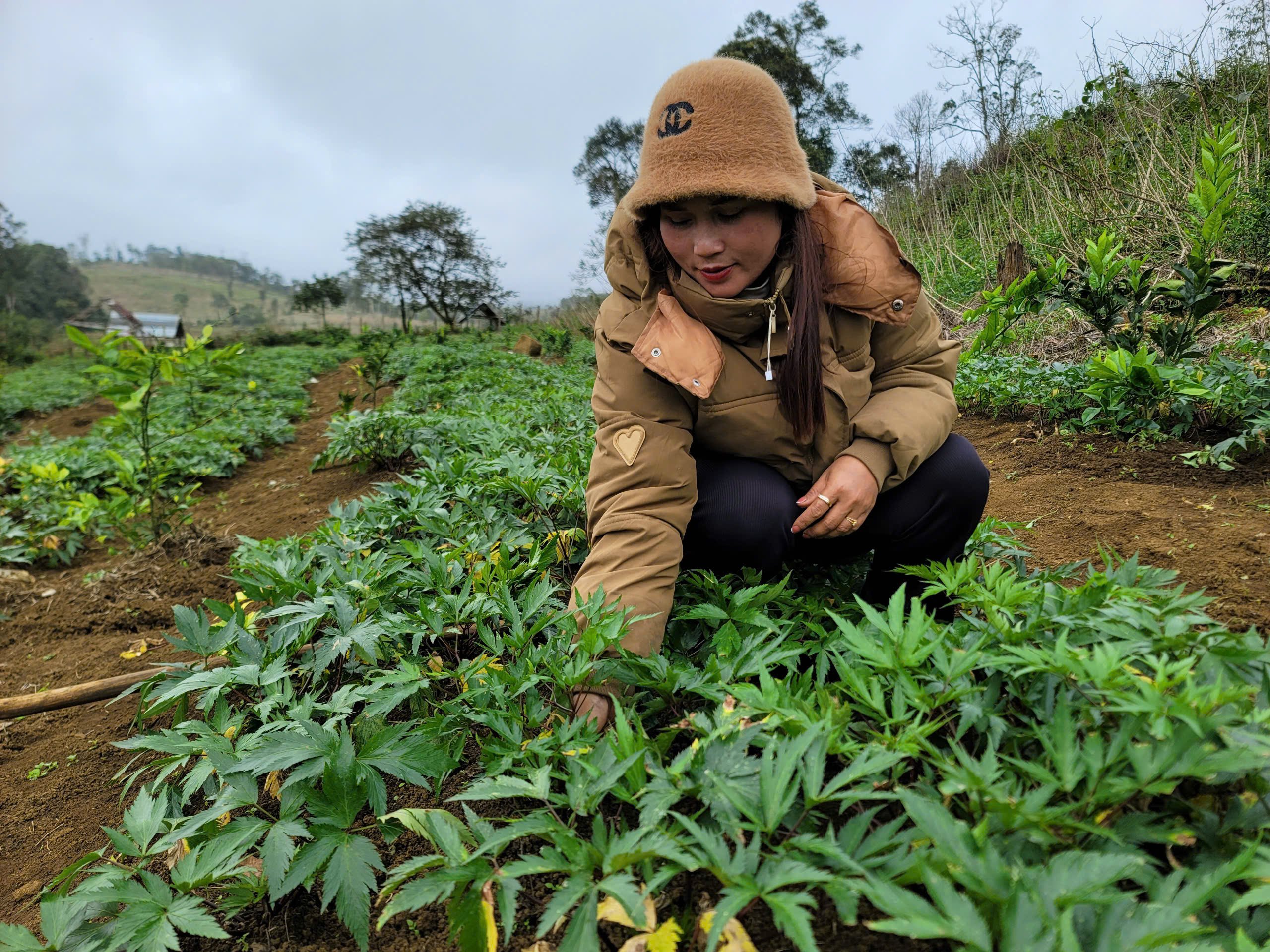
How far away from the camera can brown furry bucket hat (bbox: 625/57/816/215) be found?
5.07 feet

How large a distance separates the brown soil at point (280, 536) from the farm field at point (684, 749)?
0.01 m

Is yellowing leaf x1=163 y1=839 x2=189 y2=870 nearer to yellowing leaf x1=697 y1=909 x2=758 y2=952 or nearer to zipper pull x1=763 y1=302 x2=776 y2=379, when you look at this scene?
yellowing leaf x1=697 y1=909 x2=758 y2=952

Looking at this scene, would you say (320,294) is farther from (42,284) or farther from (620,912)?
(620,912)

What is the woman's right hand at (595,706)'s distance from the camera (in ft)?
4.33

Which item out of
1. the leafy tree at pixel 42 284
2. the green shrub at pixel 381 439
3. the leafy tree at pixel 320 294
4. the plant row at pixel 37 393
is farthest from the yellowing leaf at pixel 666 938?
the leafy tree at pixel 42 284

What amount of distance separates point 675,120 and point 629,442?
77 cm

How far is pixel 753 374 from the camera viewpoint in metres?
1.78

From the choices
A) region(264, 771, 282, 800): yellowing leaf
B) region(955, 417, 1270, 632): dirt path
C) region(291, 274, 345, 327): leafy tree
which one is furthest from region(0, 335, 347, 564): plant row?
region(291, 274, 345, 327): leafy tree

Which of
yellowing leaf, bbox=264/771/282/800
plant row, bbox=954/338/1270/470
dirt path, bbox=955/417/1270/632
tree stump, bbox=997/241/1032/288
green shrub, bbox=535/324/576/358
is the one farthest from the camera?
green shrub, bbox=535/324/576/358

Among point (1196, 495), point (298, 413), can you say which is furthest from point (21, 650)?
point (298, 413)

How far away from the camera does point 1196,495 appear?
8.81 feet

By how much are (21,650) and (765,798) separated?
10.7 feet

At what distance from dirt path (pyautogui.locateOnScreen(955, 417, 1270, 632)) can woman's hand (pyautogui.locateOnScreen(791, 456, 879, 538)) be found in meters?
0.83

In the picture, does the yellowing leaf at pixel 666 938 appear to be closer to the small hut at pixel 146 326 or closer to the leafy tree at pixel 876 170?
the small hut at pixel 146 326
